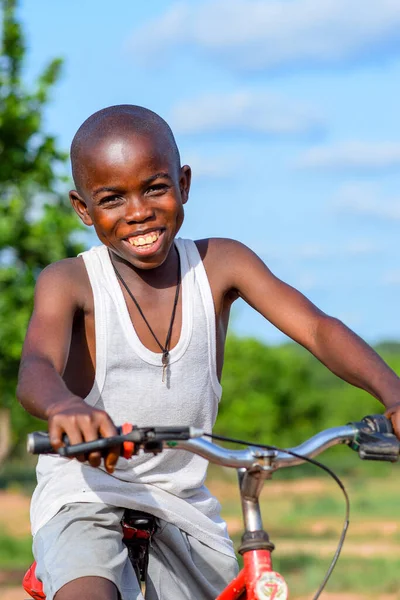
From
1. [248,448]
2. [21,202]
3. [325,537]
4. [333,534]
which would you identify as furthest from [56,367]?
[333,534]

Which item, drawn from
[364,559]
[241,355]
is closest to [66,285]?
[364,559]

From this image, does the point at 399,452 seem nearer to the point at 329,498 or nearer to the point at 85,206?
the point at 85,206

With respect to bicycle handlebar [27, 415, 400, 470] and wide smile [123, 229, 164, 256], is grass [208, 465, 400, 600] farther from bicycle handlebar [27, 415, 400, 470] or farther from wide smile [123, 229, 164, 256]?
bicycle handlebar [27, 415, 400, 470]

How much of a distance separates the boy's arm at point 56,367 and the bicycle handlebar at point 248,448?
3cm

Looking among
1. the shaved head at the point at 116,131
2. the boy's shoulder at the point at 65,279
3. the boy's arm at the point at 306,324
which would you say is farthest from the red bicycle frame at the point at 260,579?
the shaved head at the point at 116,131

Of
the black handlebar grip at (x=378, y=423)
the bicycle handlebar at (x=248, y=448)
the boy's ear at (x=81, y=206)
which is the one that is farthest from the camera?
the boy's ear at (x=81, y=206)

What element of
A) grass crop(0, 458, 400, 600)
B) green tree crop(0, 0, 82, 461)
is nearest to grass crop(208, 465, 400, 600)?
grass crop(0, 458, 400, 600)

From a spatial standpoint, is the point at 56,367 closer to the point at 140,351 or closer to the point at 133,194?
the point at 140,351

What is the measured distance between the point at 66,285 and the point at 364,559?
10.3 m

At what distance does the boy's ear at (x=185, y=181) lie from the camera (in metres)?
3.22

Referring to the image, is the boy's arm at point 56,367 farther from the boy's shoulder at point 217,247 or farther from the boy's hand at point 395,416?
the boy's hand at point 395,416

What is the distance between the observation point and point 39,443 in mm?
2217

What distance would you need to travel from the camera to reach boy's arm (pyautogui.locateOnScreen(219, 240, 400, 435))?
9.48ft

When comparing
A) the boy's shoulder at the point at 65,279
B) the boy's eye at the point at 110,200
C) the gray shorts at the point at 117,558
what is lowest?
the gray shorts at the point at 117,558
